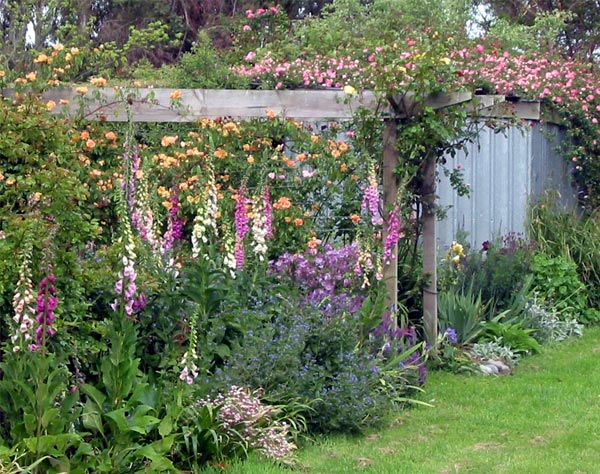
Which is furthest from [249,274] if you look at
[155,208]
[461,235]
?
[461,235]

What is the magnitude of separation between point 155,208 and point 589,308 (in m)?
6.02

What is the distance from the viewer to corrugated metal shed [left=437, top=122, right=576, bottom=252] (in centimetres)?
1095

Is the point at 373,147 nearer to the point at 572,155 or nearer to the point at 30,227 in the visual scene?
the point at 30,227

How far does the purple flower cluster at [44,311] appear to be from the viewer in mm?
4727

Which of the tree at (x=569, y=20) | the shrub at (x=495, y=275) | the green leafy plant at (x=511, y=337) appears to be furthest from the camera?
the tree at (x=569, y=20)

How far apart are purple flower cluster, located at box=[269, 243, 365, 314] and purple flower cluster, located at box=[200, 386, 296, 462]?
1553mm

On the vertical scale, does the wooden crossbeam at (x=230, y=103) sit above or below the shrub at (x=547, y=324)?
above

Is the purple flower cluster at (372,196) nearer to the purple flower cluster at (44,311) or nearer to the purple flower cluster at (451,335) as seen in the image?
the purple flower cluster at (451,335)

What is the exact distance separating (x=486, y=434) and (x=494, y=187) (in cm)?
559

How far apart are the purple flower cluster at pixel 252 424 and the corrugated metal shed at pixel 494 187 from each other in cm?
533

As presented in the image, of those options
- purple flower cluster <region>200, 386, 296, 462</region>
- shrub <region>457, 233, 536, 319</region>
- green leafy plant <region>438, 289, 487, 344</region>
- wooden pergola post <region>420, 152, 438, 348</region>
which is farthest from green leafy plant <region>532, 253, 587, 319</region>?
purple flower cluster <region>200, 386, 296, 462</region>

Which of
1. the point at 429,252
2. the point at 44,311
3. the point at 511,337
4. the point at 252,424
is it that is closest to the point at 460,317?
the point at 511,337

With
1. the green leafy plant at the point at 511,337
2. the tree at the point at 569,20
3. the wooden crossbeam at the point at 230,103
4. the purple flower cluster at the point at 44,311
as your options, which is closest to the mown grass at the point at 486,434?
the green leafy plant at the point at 511,337

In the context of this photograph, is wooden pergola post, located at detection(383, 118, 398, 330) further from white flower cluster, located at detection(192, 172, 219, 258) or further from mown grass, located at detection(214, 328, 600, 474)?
white flower cluster, located at detection(192, 172, 219, 258)
